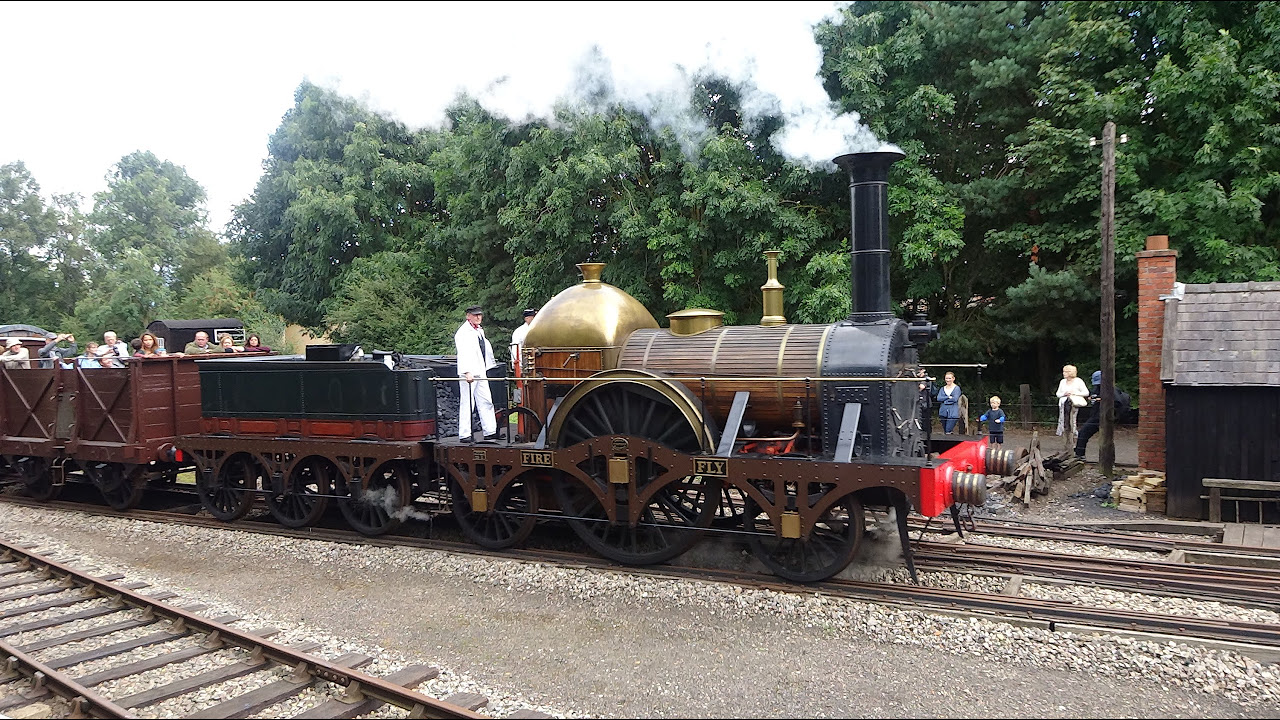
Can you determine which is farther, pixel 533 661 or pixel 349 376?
pixel 349 376

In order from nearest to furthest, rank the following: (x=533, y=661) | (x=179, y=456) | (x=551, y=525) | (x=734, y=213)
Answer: (x=533, y=661)
(x=551, y=525)
(x=179, y=456)
(x=734, y=213)

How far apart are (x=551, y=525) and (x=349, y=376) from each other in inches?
112

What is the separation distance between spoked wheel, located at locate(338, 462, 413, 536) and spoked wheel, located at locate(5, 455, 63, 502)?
572 cm

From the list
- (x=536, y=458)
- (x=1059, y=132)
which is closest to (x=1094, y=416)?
(x=1059, y=132)

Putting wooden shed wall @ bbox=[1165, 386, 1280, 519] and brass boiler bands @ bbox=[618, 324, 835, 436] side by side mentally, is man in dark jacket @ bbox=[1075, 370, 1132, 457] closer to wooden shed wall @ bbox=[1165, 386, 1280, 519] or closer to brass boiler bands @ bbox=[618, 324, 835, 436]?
wooden shed wall @ bbox=[1165, 386, 1280, 519]

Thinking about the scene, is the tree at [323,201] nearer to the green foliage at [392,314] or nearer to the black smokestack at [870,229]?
the green foliage at [392,314]

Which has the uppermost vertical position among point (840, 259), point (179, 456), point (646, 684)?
point (840, 259)

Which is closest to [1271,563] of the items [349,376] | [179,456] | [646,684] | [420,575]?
[646,684]

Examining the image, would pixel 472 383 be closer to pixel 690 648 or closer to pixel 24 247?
pixel 690 648

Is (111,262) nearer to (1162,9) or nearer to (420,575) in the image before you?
(420,575)

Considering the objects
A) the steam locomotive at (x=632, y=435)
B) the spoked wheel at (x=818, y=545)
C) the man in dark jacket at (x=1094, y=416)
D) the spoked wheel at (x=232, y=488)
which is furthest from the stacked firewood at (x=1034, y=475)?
the spoked wheel at (x=232, y=488)

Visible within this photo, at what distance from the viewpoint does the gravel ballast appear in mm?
4816

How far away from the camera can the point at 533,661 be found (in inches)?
219

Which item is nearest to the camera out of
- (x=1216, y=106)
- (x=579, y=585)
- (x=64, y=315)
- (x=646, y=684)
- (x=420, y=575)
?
(x=646, y=684)
